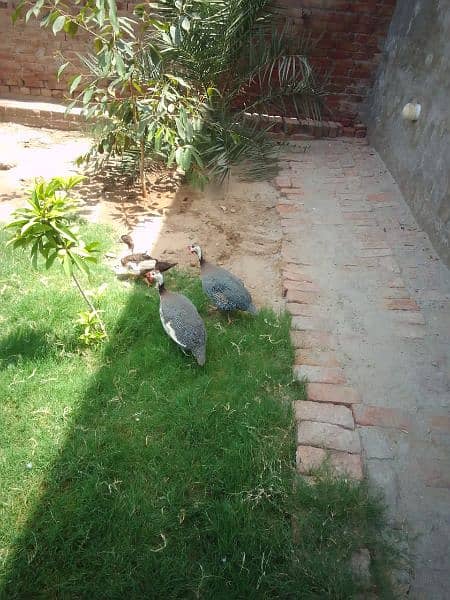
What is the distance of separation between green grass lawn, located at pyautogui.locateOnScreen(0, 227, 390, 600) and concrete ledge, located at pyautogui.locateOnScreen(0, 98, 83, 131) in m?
4.07

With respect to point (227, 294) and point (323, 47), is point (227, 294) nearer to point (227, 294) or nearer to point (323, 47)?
point (227, 294)

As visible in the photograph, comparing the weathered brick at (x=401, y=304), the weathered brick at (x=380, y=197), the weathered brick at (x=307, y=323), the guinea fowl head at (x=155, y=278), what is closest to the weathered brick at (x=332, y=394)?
the weathered brick at (x=307, y=323)

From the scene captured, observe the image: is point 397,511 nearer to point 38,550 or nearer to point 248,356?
→ point 248,356

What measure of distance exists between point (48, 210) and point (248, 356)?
154 cm

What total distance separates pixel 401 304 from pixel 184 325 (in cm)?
181

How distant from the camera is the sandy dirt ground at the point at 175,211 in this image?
3992 mm

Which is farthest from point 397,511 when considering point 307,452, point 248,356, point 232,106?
point 232,106

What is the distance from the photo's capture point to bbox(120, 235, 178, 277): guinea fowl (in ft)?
11.8

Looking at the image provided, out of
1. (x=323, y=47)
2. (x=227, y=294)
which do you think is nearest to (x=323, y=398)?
(x=227, y=294)

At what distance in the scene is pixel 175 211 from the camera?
4.72 metres

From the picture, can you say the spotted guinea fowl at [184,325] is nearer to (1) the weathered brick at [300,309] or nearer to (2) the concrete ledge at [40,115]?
(1) the weathered brick at [300,309]

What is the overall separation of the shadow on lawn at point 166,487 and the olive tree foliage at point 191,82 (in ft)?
7.59

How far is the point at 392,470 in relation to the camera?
236 centimetres

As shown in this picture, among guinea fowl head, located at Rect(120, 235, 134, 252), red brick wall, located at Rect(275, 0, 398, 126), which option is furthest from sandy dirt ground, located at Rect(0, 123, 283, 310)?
red brick wall, located at Rect(275, 0, 398, 126)
